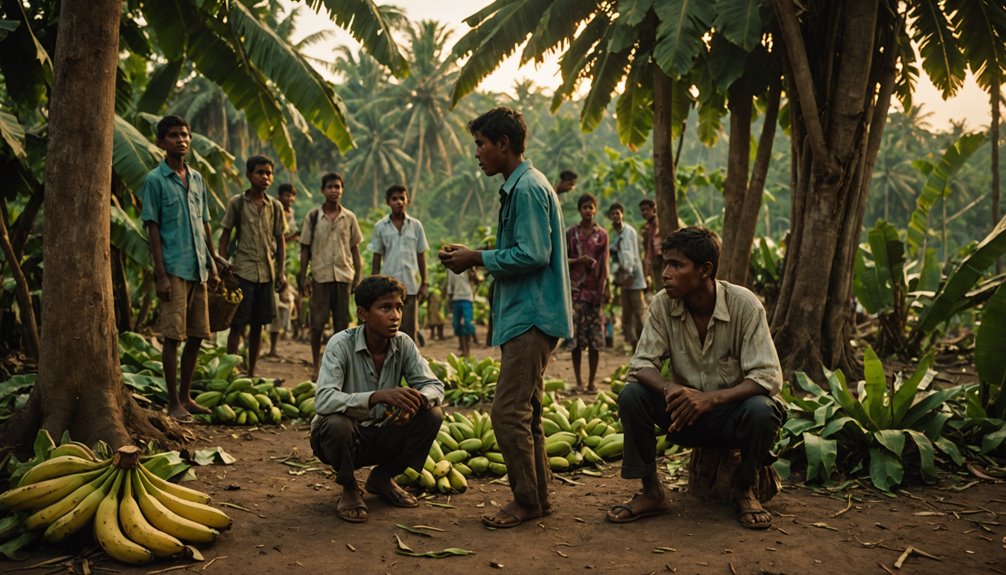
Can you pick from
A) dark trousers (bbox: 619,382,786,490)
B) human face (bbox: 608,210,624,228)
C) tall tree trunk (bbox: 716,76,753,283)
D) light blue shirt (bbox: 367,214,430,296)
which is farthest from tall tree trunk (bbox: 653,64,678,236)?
dark trousers (bbox: 619,382,786,490)

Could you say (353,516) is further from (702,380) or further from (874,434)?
(874,434)

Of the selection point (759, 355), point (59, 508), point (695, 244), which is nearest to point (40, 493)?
point (59, 508)

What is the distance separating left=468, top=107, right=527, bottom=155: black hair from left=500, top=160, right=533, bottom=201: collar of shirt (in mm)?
88

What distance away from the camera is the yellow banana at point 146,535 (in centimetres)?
314

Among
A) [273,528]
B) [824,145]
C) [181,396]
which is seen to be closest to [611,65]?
[824,145]

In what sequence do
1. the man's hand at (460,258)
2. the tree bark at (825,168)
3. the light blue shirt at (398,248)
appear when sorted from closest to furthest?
1. the man's hand at (460,258)
2. the tree bark at (825,168)
3. the light blue shirt at (398,248)

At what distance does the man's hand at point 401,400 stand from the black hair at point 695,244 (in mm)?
1428

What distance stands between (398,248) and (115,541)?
16.4ft

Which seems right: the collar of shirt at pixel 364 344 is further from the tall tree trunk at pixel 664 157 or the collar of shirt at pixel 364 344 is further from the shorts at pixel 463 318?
the shorts at pixel 463 318

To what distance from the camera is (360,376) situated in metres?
3.92

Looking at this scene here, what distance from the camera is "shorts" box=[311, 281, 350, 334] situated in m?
7.59

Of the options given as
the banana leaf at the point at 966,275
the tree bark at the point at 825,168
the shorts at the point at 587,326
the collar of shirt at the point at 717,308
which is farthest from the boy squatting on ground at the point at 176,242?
the banana leaf at the point at 966,275

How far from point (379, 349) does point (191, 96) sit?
34.6 meters

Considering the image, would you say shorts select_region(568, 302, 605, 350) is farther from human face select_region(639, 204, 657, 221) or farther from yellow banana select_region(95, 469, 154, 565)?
yellow banana select_region(95, 469, 154, 565)
